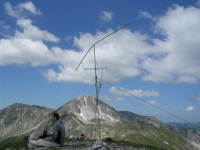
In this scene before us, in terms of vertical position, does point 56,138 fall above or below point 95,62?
below

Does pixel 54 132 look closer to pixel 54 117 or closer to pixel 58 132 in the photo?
pixel 58 132

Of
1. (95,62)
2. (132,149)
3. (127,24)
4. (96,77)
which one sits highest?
(127,24)

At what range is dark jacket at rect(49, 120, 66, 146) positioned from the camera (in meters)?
13.3

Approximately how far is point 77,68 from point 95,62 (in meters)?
2.07

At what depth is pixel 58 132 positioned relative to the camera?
13656 millimetres

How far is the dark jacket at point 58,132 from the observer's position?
523 inches

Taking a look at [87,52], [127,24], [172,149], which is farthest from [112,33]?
[172,149]

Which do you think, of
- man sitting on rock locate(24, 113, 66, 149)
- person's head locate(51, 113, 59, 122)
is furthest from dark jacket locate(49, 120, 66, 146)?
person's head locate(51, 113, 59, 122)

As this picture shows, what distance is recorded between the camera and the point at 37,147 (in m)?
15.5

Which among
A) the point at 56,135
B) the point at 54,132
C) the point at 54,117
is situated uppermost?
the point at 54,117

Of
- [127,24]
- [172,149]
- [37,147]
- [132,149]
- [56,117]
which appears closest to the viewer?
[56,117]

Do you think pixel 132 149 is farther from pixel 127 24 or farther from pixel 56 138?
pixel 127 24

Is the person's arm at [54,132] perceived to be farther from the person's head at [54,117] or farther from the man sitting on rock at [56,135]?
the person's head at [54,117]

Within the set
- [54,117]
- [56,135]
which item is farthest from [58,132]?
[54,117]
